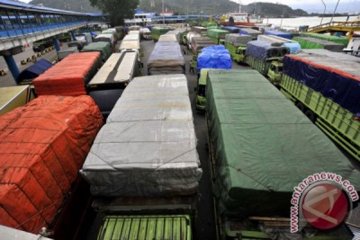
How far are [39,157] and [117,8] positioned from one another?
2692 inches

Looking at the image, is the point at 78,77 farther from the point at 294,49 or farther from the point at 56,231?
the point at 294,49

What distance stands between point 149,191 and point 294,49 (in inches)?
801

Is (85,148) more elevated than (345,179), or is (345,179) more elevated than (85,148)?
(345,179)

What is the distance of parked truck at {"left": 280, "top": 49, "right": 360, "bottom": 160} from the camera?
9234mm

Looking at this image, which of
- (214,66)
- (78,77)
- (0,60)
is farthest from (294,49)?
(0,60)

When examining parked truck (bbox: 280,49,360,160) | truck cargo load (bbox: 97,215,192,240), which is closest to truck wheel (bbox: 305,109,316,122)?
parked truck (bbox: 280,49,360,160)

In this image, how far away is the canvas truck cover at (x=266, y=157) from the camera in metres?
4.22

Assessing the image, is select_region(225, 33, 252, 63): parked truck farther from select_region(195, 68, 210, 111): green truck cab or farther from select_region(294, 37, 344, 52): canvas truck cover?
select_region(195, 68, 210, 111): green truck cab

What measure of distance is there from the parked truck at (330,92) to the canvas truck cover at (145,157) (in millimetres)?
7561

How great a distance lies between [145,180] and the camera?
4.66 m

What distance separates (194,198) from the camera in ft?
16.6

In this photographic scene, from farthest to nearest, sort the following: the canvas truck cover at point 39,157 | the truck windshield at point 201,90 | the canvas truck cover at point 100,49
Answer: the canvas truck cover at point 100,49 → the truck windshield at point 201,90 → the canvas truck cover at point 39,157

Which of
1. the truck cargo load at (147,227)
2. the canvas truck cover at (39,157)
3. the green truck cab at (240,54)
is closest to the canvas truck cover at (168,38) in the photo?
the green truck cab at (240,54)

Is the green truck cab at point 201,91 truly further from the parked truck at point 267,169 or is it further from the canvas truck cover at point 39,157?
the canvas truck cover at point 39,157
